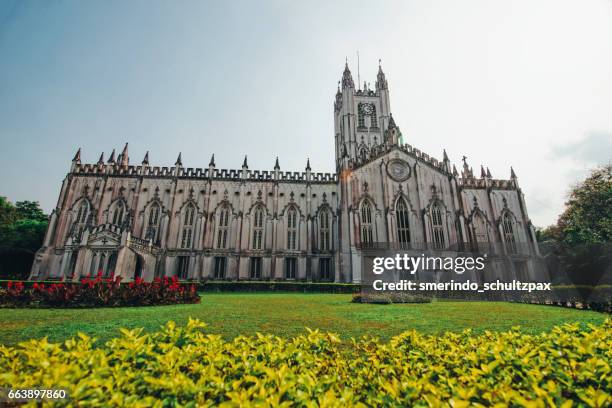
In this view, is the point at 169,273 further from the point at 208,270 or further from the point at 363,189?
the point at 363,189

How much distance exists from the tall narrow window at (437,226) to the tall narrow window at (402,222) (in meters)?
2.83

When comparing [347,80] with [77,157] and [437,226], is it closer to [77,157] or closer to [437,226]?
[437,226]

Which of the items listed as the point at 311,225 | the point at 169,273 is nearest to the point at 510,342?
the point at 311,225

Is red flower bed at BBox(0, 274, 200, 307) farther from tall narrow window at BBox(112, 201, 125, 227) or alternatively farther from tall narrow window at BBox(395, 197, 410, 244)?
tall narrow window at BBox(395, 197, 410, 244)

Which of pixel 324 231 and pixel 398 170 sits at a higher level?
pixel 398 170

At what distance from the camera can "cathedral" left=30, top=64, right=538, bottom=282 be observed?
29.2 meters

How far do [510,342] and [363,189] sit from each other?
2645cm

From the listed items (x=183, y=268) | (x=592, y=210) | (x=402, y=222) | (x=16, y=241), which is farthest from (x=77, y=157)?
(x=592, y=210)

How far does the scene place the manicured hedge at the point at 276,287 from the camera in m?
23.6

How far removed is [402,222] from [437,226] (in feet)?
12.8

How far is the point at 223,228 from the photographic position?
32.1 metres

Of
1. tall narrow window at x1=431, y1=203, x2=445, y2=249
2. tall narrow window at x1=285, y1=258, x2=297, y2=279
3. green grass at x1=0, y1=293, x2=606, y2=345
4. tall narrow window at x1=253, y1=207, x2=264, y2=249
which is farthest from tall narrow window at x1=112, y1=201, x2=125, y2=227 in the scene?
tall narrow window at x1=431, y1=203, x2=445, y2=249

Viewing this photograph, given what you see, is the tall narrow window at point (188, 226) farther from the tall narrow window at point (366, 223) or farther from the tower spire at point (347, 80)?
the tower spire at point (347, 80)

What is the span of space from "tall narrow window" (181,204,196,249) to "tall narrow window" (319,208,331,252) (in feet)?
47.4
